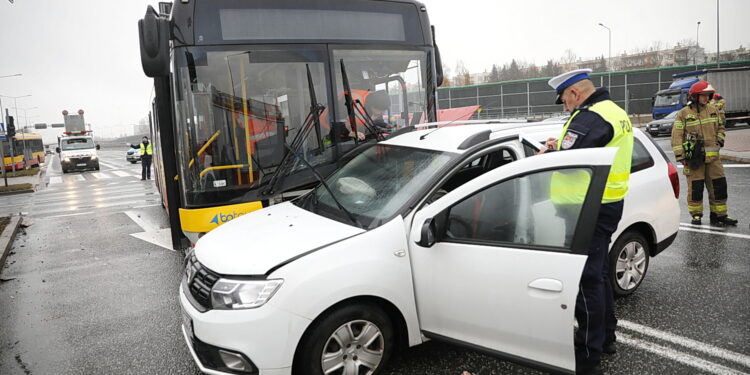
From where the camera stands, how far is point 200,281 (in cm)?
301

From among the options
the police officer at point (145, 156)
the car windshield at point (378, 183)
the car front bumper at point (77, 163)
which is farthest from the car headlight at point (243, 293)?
the car front bumper at point (77, 163)

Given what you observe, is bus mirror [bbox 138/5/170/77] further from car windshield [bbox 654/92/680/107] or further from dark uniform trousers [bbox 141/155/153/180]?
car windshield [bbox 654/92/680/107]

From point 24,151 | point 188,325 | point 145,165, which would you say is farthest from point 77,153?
point 188,325

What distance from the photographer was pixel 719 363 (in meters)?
3.21

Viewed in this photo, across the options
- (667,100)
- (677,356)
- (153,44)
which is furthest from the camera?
(667,100)

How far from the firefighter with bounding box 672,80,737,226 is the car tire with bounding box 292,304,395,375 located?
5550 mm

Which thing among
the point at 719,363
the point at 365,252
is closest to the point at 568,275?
the point at 365,252

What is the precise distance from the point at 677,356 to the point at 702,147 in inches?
165

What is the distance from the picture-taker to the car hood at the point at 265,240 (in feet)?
9.26

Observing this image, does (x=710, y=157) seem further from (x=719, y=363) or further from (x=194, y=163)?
(x=194, y=163)

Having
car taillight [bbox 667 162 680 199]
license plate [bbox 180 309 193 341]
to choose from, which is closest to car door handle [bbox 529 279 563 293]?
license plate [bbox 180 309 193 341]

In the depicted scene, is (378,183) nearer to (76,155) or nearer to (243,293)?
(243,293)

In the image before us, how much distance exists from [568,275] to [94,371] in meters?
3.25

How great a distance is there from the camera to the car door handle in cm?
264
